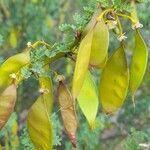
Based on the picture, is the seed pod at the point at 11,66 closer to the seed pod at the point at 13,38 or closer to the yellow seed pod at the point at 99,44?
the yellow seed pod at the point at 99,44

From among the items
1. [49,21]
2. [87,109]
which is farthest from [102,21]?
[49,21]

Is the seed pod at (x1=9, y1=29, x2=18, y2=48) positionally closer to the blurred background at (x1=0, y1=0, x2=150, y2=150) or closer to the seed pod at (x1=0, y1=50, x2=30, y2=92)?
the blurred background at (x1=0, y1=0, x2=150, y2=150)

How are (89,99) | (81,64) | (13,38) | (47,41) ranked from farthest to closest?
(13,38), (47,41), (89,99), (81,64)

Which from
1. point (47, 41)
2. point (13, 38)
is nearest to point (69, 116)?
point (47, 41)

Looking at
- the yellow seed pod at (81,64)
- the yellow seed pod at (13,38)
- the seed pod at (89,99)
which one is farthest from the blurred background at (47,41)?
the yellow seed pod at (81,64)

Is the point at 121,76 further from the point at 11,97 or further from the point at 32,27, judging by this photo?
the point at 32,27

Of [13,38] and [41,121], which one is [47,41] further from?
[41,121]
